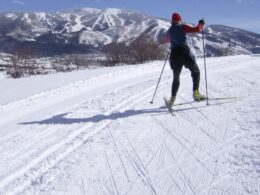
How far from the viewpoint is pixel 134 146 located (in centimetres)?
548

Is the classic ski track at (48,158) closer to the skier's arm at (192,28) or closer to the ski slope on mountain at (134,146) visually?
the ski slope on mountain at (134,146)

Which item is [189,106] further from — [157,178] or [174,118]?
[157,178]

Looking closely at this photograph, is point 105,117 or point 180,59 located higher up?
point 180,59

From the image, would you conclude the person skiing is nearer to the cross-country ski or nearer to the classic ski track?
the cross-country ski

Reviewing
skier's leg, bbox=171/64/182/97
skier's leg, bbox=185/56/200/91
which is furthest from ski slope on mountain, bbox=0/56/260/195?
skier's leg, bbox=185/56/200/91

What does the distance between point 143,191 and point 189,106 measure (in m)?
4.22

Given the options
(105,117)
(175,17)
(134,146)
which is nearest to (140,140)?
(134,146)

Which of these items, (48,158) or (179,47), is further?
(179,47)

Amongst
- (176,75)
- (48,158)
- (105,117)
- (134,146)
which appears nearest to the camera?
(48,158)

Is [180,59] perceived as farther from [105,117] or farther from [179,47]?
[105,117]

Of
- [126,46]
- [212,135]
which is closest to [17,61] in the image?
[126,46]

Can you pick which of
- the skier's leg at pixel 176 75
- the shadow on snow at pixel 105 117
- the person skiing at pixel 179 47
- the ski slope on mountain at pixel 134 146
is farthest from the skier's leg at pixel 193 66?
the shadow on snow at pixel 105 117

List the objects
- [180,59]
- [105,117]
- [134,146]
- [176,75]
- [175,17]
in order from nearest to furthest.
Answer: [134,146]
[105,117]
[175,17]
[180,59]
[176,75]

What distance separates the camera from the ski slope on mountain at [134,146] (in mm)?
4199
